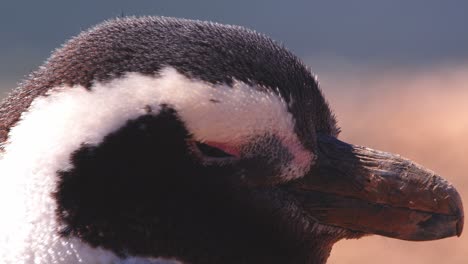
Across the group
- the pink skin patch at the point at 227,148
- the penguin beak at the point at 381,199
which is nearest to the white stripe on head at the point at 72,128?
the pink skin patch at the point at 227,148

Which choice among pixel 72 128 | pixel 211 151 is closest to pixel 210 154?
pixel 211 151

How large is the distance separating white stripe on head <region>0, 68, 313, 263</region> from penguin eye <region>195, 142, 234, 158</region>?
1 cm

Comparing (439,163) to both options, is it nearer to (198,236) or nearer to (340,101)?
(340,101)

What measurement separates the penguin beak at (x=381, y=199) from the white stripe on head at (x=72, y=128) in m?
0.19

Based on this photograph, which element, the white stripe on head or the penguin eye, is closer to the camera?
the white stripe on head

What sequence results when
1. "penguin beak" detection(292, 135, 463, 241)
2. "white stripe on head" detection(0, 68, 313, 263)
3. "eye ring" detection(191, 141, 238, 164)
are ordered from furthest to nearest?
"penguin beak" detection(292, 135, 463, 241) < "eye ring" detection(191, 141, 238, 164) < "white stripe on head" detection(0, 68, 313, 263)

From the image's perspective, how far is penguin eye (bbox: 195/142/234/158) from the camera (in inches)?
57.4

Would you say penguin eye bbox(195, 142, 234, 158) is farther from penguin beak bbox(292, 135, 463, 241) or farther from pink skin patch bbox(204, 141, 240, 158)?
penguin beak bbox(292, 135, 463, 241)

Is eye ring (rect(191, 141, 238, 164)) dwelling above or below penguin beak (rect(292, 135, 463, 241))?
below

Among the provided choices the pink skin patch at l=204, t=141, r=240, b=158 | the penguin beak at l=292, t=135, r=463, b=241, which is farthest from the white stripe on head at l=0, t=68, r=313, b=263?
the penguin beak at l=292, t=135, r=463, b=241

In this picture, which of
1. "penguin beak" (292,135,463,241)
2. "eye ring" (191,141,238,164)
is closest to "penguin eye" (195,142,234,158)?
"eye ring" (191,141,238,164)

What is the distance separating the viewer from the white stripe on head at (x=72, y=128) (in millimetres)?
1347

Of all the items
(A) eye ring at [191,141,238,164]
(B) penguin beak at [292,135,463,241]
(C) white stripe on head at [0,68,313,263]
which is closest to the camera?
(C) white stripe on head at [0,68,313,263]

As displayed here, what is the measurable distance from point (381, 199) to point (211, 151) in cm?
30
